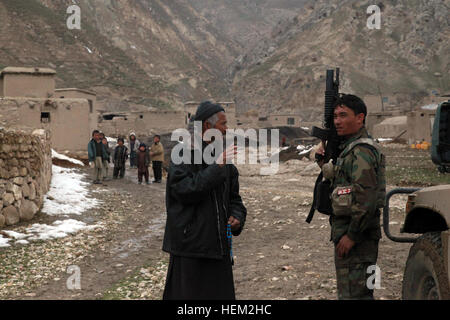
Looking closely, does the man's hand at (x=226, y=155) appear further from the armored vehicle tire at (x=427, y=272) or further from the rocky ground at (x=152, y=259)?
the rocky ground at (x=152, y=259)

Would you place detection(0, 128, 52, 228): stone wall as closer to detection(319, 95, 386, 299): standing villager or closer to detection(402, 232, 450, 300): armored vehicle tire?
detection(319, 95, 386, 299): standing villager

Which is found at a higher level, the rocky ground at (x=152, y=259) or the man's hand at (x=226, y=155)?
the man's hand at (x=226, y=155)

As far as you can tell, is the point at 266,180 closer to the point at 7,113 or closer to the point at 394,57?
the point at 7,113

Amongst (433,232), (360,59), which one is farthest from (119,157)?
(360,59)

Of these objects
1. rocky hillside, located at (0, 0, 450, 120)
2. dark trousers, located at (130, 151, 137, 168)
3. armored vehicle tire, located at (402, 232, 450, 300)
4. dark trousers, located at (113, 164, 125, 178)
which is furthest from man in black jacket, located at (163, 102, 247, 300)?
rocky hillside, located at (0, 0, 450, 120)

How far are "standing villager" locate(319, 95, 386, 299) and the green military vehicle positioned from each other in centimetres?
33

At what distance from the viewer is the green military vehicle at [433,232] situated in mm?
2912

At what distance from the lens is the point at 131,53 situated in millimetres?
106188

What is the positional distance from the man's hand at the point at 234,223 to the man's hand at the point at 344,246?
68 centimetres

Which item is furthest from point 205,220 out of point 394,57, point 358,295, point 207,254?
point 394,57

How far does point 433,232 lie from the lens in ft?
10.4

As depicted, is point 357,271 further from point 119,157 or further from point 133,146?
point 133,146

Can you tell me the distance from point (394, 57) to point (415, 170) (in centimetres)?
7519

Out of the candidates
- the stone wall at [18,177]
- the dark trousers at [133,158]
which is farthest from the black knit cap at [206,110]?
the dark trousers at [133,158]
